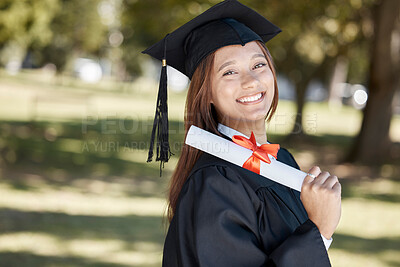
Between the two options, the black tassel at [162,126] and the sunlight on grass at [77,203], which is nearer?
the black tassel at [162,126]

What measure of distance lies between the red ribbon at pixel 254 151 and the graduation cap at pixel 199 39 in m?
0.33

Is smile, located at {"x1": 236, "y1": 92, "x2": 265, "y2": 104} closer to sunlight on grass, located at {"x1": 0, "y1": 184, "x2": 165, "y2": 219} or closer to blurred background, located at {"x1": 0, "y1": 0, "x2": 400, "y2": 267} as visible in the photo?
blurred background, located at {"x1": 0, "y1": 0, "x2": 400, "y2": 267}

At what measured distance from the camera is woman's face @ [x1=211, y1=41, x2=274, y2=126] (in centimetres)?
180

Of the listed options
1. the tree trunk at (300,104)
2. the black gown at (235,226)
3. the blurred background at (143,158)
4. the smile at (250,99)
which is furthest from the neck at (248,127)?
the tree trunk at (300,104)

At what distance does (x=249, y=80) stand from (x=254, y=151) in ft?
0.89

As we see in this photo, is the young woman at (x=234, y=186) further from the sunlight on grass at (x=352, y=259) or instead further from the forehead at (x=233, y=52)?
the sunlight on grass at (x=352, y=259)

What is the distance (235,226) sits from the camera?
154 centimetres

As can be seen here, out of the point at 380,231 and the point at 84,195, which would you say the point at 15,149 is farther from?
the point at 380,231

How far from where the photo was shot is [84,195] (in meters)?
7.28

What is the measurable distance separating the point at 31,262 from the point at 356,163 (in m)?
8.89

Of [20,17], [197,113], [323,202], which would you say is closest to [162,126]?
[197,113]

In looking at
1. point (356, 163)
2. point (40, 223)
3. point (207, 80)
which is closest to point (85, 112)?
point (356, 163)

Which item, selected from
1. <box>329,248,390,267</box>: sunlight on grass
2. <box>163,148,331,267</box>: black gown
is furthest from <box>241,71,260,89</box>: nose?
<box>329,248,390,267</box>: sunlight on grass

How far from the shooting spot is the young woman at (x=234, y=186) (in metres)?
1.53
